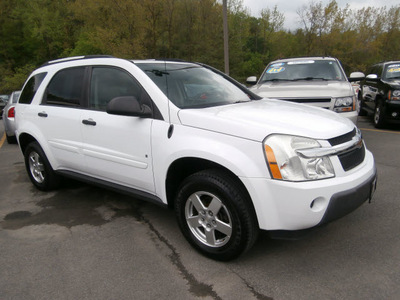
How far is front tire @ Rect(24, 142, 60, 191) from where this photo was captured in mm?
4535

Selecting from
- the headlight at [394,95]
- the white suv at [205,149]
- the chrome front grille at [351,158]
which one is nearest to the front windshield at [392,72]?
the headlight at [394,95]

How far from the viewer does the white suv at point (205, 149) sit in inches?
97.0

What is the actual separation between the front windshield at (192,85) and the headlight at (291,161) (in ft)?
3.26

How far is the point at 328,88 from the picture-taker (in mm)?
6000

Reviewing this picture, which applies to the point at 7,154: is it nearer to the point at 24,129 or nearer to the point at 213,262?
the point at 24,129

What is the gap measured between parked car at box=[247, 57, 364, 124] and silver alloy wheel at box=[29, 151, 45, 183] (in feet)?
12.7

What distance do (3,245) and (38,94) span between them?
81.9 inches

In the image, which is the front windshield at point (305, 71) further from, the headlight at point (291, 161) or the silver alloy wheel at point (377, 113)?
the headlight at point (291, 161)

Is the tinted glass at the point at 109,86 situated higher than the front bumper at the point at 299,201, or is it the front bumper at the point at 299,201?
the tinted glass at the point at 109,86

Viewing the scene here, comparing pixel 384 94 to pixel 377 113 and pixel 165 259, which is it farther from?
pixel 165 259

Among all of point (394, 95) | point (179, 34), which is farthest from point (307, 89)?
point (179, 34)

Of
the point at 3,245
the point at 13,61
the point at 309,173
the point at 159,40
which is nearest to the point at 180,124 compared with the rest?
the point at 309,173

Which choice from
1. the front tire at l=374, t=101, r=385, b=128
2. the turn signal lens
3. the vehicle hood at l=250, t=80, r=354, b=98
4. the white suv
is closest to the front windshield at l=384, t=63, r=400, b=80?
the front tire at l=374, t=101, r=385, b=128

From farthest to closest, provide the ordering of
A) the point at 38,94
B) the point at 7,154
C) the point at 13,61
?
the point at 13,61, the point at 7,154, the point at 38,94
